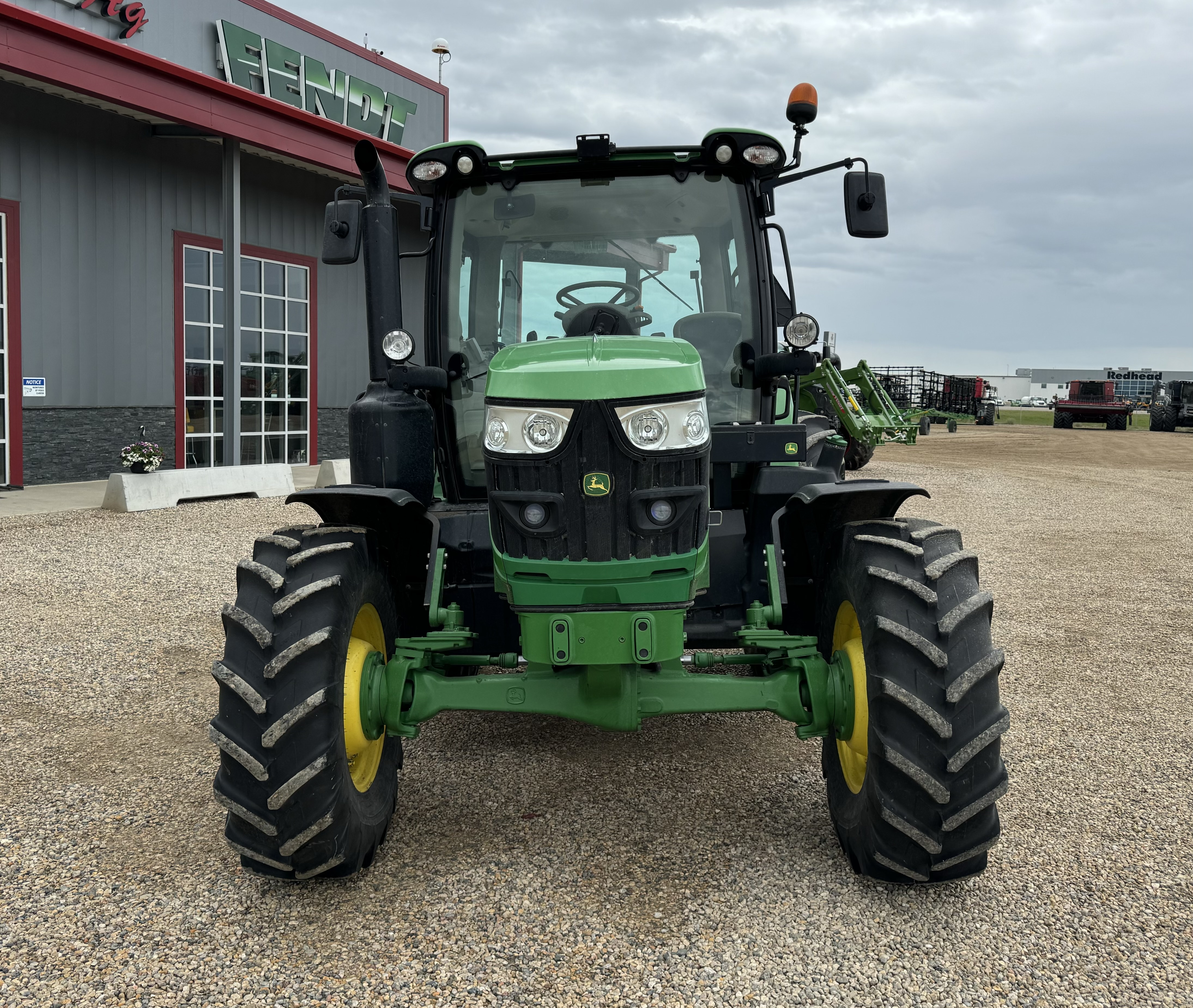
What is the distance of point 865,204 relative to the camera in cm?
368

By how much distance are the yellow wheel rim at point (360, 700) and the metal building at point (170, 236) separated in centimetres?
993

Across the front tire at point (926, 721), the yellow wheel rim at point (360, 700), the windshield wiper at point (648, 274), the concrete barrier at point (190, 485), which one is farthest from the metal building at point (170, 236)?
the front tire at point (926, 721)

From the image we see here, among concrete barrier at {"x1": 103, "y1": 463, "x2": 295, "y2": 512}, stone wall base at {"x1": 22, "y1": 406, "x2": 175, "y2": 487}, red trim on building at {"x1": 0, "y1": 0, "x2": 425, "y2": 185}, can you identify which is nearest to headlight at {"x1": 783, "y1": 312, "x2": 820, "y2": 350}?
red trim on building at {"x1": 0, "y1": 0, "x2": 425, "y2": 185}

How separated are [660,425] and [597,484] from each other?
0.79ft

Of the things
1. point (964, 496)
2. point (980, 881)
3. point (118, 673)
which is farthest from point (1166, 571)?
point (118, 673)

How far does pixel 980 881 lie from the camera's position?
300 centimetres

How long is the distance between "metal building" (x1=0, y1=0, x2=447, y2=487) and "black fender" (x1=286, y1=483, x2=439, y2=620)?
954cm

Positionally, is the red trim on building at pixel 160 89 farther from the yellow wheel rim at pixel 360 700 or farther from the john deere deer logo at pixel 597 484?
the john deere deer logo at pixel 597 484

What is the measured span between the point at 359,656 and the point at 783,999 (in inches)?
60.1

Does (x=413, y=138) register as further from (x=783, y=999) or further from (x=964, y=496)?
(x=783, y=999)

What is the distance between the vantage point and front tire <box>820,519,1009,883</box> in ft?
8.84

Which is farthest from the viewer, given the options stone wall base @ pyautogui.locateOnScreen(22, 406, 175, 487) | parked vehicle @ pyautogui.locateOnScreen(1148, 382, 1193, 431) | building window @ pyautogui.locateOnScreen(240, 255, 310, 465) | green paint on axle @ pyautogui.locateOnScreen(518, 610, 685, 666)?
parked vehicle @ pyautogui.locateOnScreen(1148, 382, 1193, 431)

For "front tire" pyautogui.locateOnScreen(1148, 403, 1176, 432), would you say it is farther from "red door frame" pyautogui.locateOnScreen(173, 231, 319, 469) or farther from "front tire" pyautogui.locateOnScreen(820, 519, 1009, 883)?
"front tire" pyautogui.locateOnScreen(820, 519, 1009, 883)

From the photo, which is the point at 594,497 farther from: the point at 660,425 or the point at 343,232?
the point at 343,232
